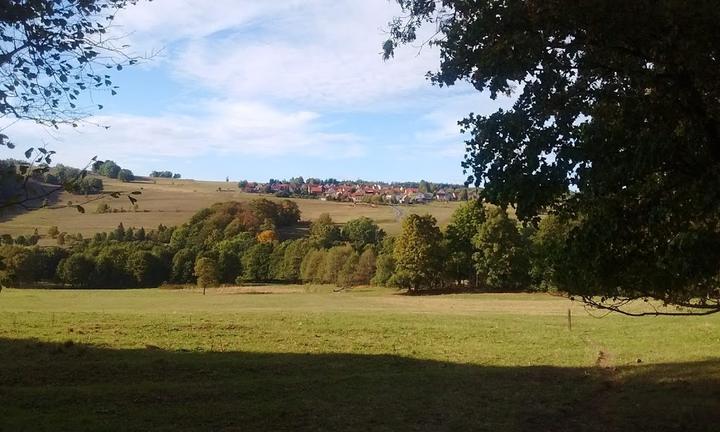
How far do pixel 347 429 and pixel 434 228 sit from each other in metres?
66.1

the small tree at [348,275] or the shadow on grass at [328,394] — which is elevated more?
the shadow on grass at [328,394]

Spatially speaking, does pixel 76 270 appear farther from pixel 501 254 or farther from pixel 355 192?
pixel 355 192

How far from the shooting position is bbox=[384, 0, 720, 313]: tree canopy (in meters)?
8.20

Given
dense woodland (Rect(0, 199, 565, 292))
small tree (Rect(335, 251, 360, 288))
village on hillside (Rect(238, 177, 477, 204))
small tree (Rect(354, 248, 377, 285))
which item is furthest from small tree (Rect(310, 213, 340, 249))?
village on hillside (Rect(238, 177, 477, 204))

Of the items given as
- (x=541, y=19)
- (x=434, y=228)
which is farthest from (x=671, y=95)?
(x=434, y=228)

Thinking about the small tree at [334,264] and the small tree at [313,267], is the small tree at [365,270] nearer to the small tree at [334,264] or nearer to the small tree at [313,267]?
the small tree at [334,264]

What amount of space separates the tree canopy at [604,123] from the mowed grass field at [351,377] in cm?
394

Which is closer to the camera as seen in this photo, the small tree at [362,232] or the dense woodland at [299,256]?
the dense woodland at [299,256]

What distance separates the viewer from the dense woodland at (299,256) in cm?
7231

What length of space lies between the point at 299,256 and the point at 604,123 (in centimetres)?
8617

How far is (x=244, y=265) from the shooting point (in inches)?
3782

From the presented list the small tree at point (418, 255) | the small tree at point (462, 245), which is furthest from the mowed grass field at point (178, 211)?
the small tree at point (418, 255)

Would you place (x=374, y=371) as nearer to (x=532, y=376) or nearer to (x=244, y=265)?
(x=532, y=376)

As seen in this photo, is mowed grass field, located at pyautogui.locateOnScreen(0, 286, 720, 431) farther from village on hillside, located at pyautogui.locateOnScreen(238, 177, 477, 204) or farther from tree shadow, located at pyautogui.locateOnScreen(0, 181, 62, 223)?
village on hillside, located at pyautogui.locateOnScreen(238, 177, 477, 204)
